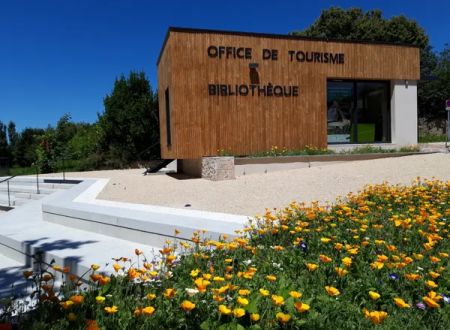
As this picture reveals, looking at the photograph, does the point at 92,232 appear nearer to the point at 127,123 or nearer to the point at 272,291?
the point at 272,291

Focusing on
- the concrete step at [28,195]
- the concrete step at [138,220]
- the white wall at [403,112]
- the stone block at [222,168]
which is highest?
the white wall at [403,112]

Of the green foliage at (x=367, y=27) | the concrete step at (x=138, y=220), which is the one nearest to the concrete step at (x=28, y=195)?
the concrete step at (x=138, y=220)

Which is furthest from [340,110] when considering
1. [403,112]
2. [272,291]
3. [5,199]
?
[272,291]

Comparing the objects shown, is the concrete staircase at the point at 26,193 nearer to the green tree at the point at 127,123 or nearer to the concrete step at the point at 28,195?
the concrete step at the point at 28,195

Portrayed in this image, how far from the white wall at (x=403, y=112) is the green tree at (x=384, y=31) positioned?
17.3 m

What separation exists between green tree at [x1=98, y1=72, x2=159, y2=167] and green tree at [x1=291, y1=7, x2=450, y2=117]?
1833 cm

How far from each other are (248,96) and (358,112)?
4.92m

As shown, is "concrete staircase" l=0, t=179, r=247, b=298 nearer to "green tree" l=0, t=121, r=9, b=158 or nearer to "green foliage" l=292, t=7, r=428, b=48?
"green foliage" l=292, t=7, r=428, b=48

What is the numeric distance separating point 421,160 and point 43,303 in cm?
1009

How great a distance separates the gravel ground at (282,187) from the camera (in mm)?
6777

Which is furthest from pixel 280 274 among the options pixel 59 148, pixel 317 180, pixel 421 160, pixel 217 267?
pixel 59 148

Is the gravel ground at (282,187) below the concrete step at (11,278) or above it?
above

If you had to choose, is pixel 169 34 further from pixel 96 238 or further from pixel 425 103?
pixel 425 103

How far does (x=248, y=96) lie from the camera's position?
38.2 feet
